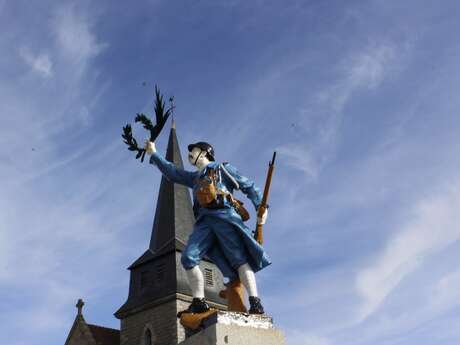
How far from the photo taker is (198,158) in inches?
226

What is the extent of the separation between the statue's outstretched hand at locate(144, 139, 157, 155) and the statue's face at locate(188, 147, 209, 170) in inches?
14.2

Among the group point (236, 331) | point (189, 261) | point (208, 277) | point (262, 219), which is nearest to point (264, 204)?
point (262, 219)

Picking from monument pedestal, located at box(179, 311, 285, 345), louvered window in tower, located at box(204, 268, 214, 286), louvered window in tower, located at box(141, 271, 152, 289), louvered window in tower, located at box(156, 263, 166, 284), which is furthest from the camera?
louvered window in tower, located at box(141, 271, 152, 289)

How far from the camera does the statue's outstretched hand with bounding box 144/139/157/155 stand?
5.86m

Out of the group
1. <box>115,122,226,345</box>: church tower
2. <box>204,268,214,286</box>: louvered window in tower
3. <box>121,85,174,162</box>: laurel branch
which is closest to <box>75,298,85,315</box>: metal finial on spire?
<box>115,122,226,345</box>: church tower

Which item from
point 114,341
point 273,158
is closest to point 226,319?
point 273,158

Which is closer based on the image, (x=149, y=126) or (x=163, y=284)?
(x=149, y=126)

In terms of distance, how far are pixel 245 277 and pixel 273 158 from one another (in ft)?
3.53

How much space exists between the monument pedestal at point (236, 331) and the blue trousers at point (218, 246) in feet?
2.10

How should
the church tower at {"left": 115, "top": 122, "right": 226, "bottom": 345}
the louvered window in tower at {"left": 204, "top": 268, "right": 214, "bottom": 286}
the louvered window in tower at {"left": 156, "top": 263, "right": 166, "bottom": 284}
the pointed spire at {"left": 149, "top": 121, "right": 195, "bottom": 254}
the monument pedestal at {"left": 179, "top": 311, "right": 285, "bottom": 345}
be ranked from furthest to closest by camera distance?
1. the pointed spire at {"left": 149, "top": 121, "right": 195, "bottom": 254}
2. the louvered window in tower at {"left": 156, "top": 263, "right": 166, "bottom": 284}
3. the louvered window in tower at {"left": 204, "top": 268, "right": 214, "bottom": 286}
4. the church tower at {"left": 115, "top": 122, "right": 226, "bottom": 345}
5. the monument pedestal at {"left": 179, "top": 311, "right": 285, "bottom": 345}

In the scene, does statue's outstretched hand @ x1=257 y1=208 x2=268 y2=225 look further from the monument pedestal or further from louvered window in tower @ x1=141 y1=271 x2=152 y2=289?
louvered window in tower @ x1=141 y1=271 x2=152 y2=289

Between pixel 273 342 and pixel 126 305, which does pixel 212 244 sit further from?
pixel 126 305

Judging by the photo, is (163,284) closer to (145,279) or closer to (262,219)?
(145,279)

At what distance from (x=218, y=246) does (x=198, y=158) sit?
2.91 ft
